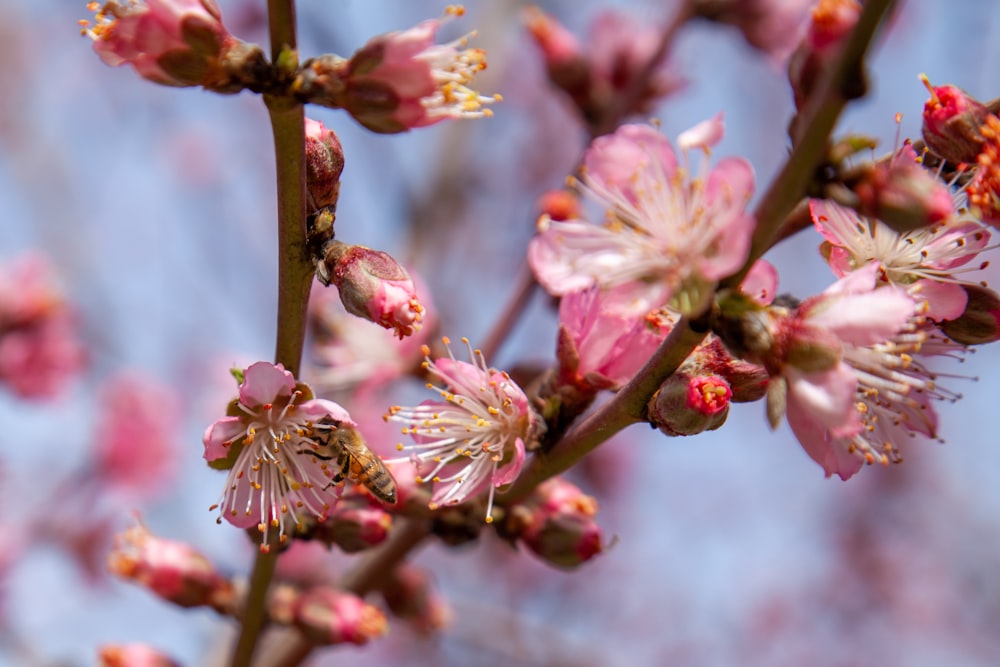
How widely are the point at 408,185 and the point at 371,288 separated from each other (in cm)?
297

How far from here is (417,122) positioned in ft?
4.36

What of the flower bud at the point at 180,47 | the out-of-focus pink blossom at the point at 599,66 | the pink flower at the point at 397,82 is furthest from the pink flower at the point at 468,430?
the out-of-focus pink blossom at the point at 599,66

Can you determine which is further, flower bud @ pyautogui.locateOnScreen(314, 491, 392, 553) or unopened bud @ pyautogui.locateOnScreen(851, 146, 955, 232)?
flower bud @ pyautogui.locateOnScreen(314, 491, 392, 553)

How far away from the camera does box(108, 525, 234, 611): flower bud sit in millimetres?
1845

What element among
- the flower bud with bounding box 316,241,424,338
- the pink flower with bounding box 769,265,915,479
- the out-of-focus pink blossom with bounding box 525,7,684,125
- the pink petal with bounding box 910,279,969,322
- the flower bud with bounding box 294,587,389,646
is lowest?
the flower bud with bounding box 294,587,389,646

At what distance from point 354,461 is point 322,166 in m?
0.44

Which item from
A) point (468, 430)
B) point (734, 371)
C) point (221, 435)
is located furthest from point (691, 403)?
point (221, 435)

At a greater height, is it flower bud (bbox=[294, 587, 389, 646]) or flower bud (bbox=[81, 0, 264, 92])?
flower bud (bbox=[81, 0, 264, 92])

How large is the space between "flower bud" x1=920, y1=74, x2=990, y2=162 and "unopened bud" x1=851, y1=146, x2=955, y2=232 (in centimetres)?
32

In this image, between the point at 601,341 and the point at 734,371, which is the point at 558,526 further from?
the point at 734,371

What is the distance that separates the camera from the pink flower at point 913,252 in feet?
4.52

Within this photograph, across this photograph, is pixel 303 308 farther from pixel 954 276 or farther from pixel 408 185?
pixel 408 185

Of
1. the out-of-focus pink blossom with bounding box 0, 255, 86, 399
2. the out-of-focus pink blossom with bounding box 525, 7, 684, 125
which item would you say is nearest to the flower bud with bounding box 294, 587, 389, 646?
the out-of-focus pink blossom with bounding box 525, 7, 684, 125

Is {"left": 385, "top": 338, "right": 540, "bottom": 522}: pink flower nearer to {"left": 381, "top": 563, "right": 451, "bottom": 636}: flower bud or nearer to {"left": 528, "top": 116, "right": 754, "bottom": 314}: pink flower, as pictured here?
{"left": 528, "top": 116, "right": 754, "bottom": 314}: pink flower
